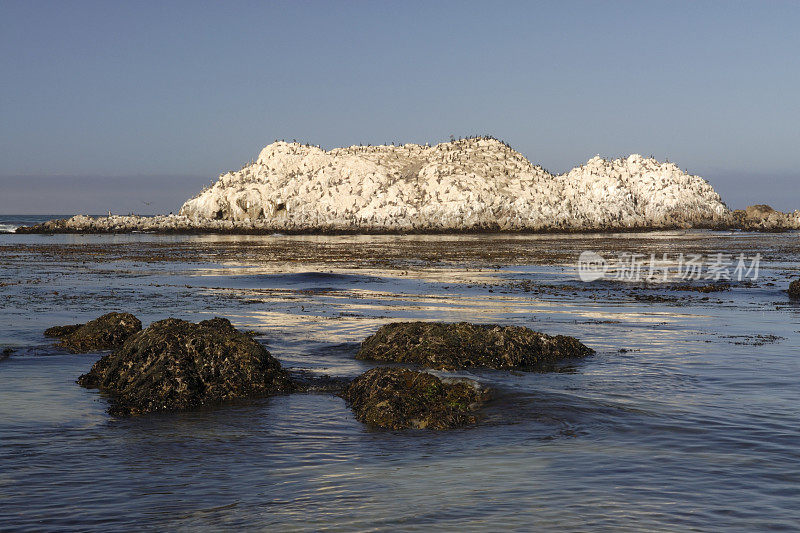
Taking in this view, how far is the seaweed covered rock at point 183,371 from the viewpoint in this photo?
12.0 meters

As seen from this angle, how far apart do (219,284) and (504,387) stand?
25010mm

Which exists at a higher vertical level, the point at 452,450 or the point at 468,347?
the point at 468,347

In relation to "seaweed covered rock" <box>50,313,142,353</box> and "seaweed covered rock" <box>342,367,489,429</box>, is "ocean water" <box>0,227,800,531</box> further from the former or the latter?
"seaweed covered rock" <box>50,313,142,353</box>

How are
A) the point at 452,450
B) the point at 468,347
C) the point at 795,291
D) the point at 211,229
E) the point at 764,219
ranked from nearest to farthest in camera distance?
the point at 452,450
the point at 468,347
the point at 795,291
the point at 211,229
the point at 764,219

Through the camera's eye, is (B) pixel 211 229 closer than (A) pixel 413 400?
No

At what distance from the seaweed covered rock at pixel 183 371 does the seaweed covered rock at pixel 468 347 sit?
3281 millimetres

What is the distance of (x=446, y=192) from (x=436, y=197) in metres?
2.19

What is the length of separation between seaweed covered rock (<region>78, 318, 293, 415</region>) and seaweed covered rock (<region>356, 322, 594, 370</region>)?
328cm

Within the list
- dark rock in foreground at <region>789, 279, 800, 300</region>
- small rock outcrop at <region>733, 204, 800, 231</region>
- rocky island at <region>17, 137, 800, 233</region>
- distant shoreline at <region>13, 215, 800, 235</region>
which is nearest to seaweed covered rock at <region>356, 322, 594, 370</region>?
dark rock in foreground at <region>789, 279, 800, 300</region>

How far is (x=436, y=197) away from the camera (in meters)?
141

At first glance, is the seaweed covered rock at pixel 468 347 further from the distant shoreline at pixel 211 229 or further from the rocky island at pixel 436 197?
the rocky island at pixel 436 197

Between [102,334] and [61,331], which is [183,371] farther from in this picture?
[61,331]

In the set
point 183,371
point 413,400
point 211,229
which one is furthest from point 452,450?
point 211,229

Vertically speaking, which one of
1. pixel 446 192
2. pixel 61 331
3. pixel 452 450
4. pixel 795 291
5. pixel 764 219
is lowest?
pixel 452 450
